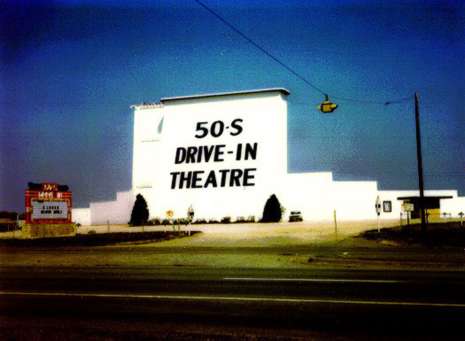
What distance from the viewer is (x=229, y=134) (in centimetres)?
5291

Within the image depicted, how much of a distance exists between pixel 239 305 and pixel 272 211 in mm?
40363

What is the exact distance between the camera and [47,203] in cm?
3725

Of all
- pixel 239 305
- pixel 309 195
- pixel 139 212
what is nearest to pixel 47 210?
pixel 139 212

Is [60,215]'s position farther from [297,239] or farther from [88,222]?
[88,222]

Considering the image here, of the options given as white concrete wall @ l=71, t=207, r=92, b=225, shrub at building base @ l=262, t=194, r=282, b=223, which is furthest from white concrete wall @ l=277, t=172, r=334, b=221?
white concrete wall @ l=71, t=207, r=92, b=225

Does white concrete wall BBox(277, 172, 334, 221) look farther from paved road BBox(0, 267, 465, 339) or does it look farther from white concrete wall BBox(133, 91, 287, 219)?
paved road BBox(0, 267, 465, 339)

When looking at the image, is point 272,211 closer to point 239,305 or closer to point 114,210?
point 114,210

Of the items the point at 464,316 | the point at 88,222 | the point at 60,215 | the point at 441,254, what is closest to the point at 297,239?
the point at 441,254

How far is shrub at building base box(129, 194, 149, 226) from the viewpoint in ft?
177

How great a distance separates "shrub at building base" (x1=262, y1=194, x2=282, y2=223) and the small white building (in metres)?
1.31

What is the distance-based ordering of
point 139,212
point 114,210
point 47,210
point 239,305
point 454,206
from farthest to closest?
1. point 454,206
2. point 114,210
3. point 139,212
4. point 47,210
5. point 239,305

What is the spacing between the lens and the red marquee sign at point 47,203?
36188 millimetres

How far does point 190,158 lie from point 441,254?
Result: 119 ft

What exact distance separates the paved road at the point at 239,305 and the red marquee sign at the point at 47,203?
897 inches
